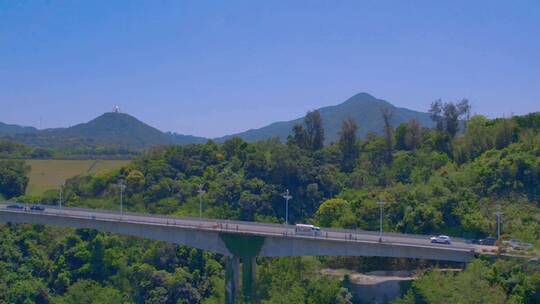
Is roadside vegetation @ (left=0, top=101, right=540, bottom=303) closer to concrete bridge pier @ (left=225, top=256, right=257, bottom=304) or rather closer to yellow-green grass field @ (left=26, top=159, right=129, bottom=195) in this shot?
concrete bridge pier @ (left=225, top=256, right=257, bottom=304)

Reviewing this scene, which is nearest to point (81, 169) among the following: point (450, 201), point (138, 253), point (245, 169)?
point (245, 169)

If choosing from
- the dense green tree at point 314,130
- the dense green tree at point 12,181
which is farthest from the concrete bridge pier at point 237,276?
the dense green tree at point 12,181

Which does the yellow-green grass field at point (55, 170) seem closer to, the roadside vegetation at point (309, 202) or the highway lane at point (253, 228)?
the roadside vegetation at point (309, 202)

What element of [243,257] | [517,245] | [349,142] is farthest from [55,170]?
[517,245]

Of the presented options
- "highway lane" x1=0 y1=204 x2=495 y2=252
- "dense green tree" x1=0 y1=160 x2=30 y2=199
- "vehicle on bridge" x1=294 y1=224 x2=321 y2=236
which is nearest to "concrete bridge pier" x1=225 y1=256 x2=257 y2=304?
"highway lane" x1=0 y1=204 x2=495 y2=252

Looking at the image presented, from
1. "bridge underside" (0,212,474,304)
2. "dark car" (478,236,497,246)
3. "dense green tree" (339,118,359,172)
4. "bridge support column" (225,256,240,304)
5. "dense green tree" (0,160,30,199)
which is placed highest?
"dense green tree" (339,118,359,172)
